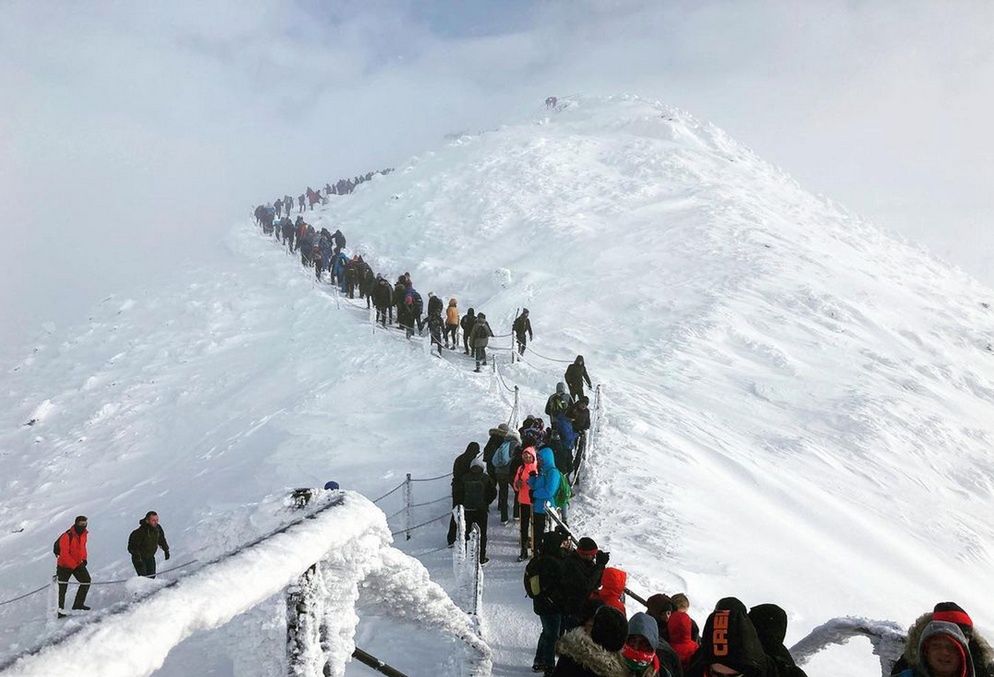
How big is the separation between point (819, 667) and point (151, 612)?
8.09m

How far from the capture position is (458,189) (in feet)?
132

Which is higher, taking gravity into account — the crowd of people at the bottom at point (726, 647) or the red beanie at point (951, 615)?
the red beanie at point (951, 615)

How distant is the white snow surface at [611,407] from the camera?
9.35m

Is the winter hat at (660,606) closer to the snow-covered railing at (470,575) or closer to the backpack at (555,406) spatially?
the snow-covered railing at (470,575)

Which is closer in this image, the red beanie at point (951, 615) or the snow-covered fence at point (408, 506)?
the red beanie at point (951, 615)

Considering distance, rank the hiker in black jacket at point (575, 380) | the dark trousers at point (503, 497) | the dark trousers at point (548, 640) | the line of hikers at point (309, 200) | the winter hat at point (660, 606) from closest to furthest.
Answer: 1. the winter hat at point (660, 606)
2. the dark trousers at point (548, 640)
3. the dark trousers at point (503, 497)
4. the hiker in black jacket at point (575, 380)
5. the line of hikers at point (309, 200)

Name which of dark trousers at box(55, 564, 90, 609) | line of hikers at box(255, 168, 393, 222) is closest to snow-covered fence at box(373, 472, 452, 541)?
dark trousers at box(55, 564, 90, 609)

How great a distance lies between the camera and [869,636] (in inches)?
172

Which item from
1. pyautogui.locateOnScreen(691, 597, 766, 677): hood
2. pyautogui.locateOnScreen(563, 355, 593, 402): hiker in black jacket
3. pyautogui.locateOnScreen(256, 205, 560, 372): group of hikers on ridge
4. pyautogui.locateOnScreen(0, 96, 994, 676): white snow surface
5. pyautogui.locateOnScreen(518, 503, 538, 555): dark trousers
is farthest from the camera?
pyautogui.locateOnScreen(256, 205, 560, 372): group of hikers on ridge

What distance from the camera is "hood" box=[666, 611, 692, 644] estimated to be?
4.60 m

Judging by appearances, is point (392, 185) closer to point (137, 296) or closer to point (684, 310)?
point (137, 296)

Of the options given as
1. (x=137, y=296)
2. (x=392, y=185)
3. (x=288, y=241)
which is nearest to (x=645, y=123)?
(x=392, y=185)

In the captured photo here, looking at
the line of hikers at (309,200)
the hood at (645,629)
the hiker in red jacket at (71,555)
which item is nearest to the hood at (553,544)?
the hood at (645,629)

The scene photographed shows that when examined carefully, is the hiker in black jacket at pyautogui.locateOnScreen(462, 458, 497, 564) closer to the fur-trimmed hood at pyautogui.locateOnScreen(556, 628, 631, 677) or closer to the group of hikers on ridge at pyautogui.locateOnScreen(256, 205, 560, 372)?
the fur-trimmed hood at pyautogui.locateOnScreen(556, 628, 631, 677)
